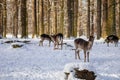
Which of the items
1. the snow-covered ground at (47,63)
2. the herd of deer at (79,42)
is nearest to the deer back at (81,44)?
the herd of deer at (79,42)

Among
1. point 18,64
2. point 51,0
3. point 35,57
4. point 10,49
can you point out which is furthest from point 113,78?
point 51,0

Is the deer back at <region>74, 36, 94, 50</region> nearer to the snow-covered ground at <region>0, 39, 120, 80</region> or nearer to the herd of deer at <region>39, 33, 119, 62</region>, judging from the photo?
the herd of deer at <region>39, 33, 119, 62</region>

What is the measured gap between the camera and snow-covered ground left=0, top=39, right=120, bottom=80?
558 inches

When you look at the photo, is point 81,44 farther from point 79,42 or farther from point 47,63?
point 47,63

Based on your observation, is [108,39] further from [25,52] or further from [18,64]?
[18,64]

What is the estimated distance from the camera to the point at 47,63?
17672mm

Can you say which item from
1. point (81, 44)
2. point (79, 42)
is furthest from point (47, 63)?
point (79, 42)

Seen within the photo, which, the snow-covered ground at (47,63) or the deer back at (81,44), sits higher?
the deer back at (81,44)

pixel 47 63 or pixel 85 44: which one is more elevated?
pixel 85 44

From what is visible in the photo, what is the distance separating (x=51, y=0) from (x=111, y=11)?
61.8 ft

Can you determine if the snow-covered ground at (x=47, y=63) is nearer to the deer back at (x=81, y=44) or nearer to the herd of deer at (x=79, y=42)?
the herd of deer at (x=79, y=42)

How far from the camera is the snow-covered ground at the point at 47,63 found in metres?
14.2

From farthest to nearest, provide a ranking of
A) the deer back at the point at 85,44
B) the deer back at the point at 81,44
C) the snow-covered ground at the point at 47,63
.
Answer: the deer back at the point at 81,44 → the deer back at the point at 85,44 → the snow-covered ground at the point at 47,63

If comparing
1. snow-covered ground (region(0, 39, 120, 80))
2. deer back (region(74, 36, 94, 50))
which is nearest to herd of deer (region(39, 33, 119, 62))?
deer back (region(74, 36, 94, 50))
